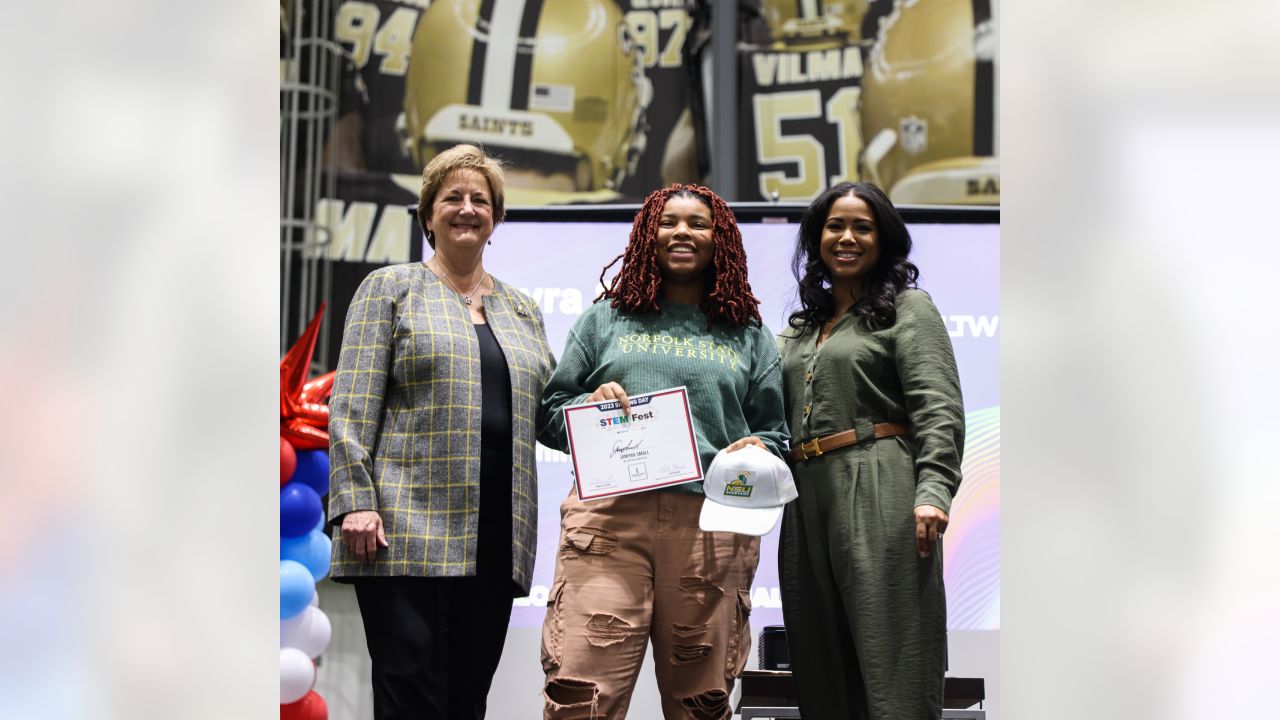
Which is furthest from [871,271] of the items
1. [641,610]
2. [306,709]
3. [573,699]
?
[306,709]

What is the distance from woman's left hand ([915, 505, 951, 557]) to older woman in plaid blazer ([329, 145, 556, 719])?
33.8 inches

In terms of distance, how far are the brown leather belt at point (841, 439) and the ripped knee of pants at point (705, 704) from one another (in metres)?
0.55

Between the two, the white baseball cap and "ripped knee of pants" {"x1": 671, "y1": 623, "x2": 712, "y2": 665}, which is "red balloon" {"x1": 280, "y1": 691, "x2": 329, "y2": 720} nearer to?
"ripped knee of pants" {"x1": 671, "y1": 623, "x2": 712, "y2": 665}

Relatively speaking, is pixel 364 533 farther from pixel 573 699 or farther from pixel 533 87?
pixel 533 87

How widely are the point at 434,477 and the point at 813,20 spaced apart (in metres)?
4.09

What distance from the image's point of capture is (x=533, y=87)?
6.12 meters

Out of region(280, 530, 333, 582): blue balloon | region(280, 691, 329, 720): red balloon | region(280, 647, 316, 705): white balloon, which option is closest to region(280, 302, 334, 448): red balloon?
region(280, 530, 333, 582): blue balloon

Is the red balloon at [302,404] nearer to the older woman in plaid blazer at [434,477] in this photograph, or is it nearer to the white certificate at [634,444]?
the older woman in plaid blazer at [434,477]

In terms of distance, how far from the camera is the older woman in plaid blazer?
264 centimetres

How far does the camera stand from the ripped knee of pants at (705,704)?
2.63m

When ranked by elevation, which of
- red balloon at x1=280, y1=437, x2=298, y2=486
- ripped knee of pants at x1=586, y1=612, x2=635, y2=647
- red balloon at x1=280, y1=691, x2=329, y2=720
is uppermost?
red balloon at x1=280, y1=437, x2=298, y2=486
